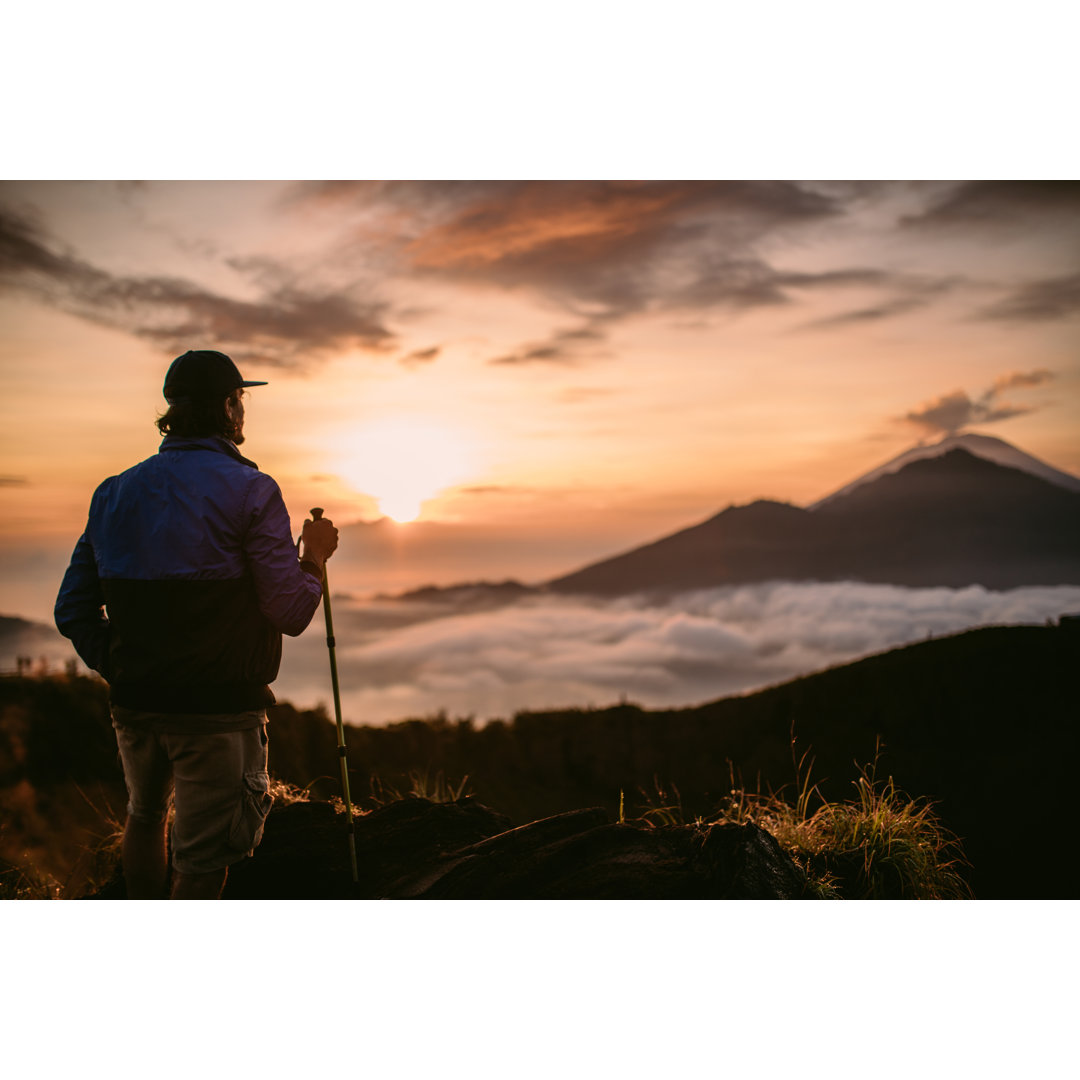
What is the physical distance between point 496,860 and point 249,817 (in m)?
0.97

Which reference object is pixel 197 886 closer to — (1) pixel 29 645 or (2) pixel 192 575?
(2) pixel 192 575

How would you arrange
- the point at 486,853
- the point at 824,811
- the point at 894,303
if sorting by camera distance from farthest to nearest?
the point at 894,303 → the point at 824,811 → the point at 486,853

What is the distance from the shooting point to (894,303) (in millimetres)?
4367

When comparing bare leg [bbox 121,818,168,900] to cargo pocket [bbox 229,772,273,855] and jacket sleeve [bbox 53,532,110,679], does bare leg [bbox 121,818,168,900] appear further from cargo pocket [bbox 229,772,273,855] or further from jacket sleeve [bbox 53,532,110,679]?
jacket sleeve [bbox 53,532,110,679]

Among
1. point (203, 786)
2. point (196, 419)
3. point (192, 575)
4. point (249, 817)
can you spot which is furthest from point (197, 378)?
point (249, 817)

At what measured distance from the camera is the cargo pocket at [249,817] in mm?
2191

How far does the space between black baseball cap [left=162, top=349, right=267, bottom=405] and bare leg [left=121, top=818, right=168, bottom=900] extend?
126cm

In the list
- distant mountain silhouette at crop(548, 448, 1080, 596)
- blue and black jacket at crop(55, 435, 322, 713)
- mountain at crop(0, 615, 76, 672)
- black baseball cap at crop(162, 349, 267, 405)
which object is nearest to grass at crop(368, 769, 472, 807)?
blue and black jacket at crop(55, 435, 322, 713)

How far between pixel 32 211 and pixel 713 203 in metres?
3.51

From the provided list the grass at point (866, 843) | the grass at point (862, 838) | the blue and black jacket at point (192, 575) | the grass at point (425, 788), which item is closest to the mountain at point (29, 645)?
the grass at point (425, 788)

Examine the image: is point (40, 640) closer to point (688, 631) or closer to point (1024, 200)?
point (1024, 200)

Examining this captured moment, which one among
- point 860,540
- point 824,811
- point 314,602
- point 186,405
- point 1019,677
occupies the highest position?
point 860,540

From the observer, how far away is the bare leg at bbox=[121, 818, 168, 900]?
2.31 meters
